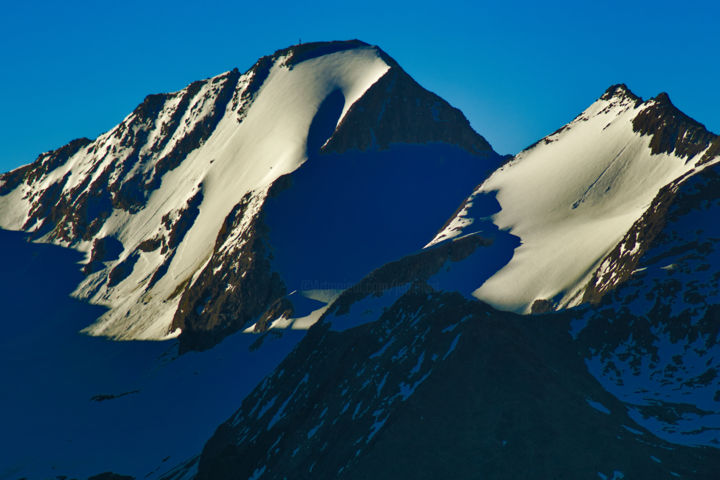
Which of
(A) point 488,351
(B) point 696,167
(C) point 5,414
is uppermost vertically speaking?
(B) point 696,167

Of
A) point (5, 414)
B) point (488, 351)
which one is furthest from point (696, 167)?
point (5, 414)

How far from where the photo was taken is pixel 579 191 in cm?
15750

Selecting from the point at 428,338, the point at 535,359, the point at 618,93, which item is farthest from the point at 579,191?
the point at 535,359

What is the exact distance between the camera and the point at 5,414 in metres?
154

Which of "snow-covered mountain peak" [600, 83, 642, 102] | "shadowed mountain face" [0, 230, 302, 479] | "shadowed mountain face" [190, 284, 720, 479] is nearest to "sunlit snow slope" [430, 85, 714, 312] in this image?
"snow-covered mountain peak" [600, 83, 642, 102]

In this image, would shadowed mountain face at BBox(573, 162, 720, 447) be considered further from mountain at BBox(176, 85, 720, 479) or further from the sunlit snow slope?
the sunlit snow slope

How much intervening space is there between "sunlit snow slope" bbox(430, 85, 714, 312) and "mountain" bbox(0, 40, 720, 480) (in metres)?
0.56

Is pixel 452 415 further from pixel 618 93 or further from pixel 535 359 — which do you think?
pixel 618 93

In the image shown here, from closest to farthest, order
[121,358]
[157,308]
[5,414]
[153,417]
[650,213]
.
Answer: [650,213]
[153,417]
[5,414]
[121,358]
[157,308]

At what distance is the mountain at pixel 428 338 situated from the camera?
2837 inches

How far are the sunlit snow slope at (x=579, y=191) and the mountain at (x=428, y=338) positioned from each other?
1.85 ft

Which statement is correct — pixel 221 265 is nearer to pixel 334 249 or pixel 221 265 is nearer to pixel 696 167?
pixel 334 249

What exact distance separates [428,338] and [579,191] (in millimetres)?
80582

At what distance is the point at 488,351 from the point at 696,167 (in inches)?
2726
